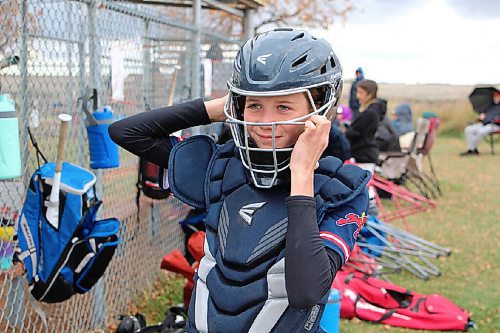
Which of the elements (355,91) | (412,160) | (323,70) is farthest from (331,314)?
(355,91)

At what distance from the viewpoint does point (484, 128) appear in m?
19.5

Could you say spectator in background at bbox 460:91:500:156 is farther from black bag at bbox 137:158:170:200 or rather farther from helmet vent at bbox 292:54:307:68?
helmet vent at bbox 292:54:307:68

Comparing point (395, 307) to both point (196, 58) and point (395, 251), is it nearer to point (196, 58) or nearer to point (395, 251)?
point (395, 251)

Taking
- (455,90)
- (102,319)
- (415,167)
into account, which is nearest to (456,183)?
(415,167)

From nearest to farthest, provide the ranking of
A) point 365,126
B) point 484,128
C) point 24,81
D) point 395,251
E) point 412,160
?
point 24,81, point 395,251, point 365,126, point 412,160, point 484,128

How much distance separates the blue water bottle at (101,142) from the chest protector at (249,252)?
1.59m

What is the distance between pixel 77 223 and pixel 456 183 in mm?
11688

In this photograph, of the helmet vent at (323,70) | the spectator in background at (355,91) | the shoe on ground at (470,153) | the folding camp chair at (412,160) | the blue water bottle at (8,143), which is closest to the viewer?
the helmet vent at (323,70)

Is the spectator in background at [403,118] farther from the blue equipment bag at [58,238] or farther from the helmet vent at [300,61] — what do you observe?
the helmet vent at [300,61]

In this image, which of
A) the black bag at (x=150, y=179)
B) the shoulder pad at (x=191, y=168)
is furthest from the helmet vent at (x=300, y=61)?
the black bag at (x=150, y=179)

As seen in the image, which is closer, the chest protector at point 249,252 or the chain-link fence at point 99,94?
the chest protector at point 249,252

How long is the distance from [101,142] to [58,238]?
70 cm

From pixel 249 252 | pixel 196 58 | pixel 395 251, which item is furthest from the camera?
pixel 395 251

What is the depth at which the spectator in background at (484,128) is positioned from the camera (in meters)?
19.4
